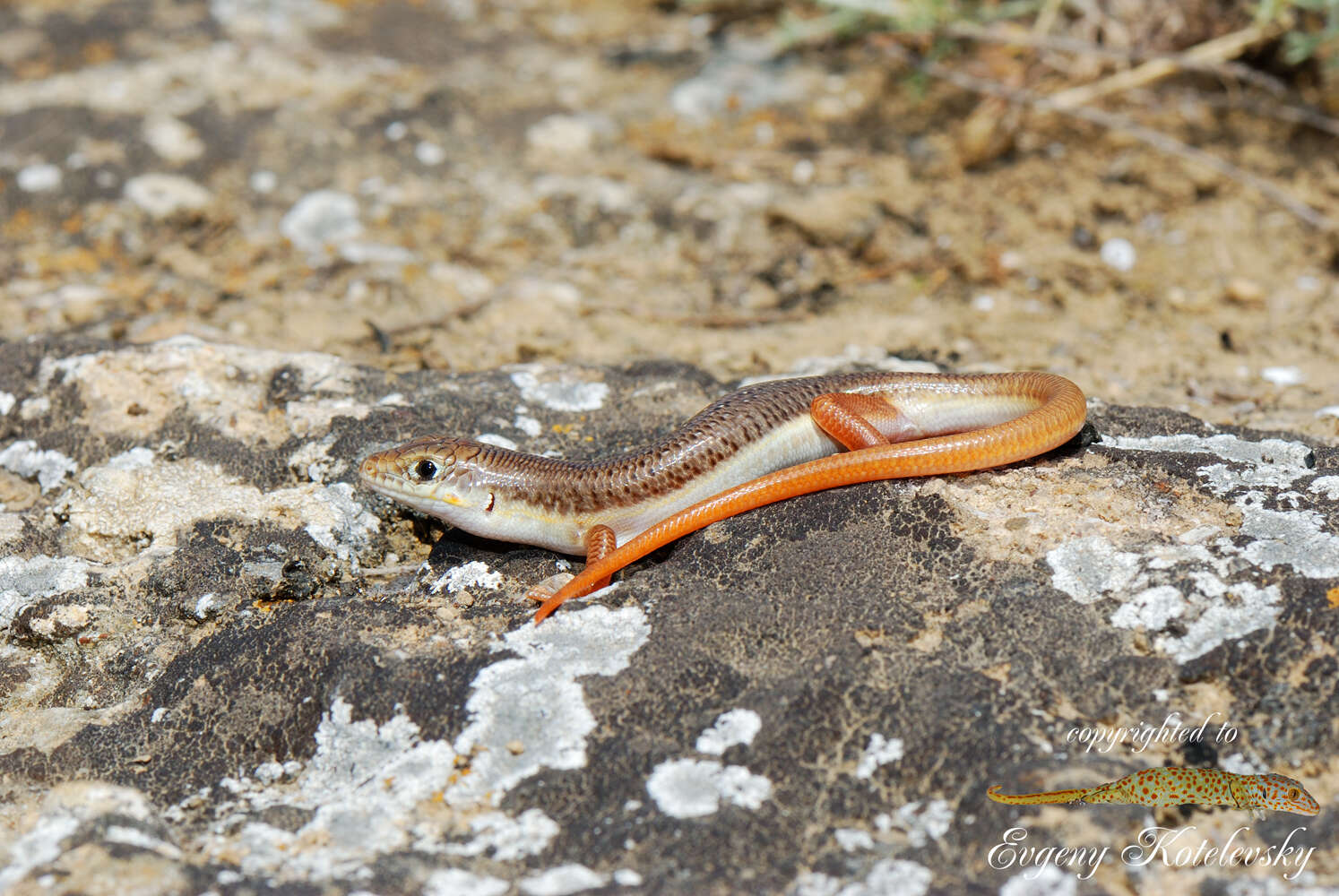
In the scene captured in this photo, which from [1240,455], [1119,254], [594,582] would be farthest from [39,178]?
[1240,455]

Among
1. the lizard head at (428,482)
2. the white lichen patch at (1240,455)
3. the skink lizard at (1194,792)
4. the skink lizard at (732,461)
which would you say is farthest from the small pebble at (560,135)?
the skink lizard at (1194,792)

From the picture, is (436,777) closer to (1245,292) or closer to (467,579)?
(467,579)

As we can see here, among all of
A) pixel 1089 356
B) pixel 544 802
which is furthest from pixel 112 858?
pixel 1089 356

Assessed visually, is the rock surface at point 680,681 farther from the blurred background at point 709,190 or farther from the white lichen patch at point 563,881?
the blurred background at point 709,190

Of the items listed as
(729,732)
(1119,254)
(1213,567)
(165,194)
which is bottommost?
(165,194)

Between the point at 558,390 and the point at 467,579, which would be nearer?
the point at 467,579

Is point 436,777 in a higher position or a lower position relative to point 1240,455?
lower
